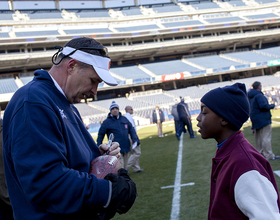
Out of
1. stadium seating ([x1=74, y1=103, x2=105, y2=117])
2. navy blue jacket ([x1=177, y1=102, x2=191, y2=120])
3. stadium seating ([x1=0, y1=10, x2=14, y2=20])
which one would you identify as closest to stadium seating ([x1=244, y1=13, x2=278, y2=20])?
stadium seating ([x1=74, y1=103, x2=105, y2=117])

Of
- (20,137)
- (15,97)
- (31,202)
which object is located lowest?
(31,202)

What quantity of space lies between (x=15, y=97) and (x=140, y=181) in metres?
5.18

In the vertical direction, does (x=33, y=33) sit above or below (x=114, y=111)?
above

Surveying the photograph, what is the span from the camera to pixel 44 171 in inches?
46.2

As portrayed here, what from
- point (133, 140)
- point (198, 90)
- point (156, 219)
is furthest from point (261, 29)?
A: point (156, 219)

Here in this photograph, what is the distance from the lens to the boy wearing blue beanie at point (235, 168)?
141 centimetres

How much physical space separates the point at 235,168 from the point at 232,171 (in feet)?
0.10

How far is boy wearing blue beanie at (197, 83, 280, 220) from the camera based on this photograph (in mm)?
1414

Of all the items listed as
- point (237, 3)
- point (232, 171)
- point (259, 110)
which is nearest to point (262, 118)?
point (259, 110)

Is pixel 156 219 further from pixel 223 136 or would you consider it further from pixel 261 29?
pixel 261 29

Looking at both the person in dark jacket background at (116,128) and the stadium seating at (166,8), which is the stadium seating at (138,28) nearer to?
the stadium seating at (166,8)

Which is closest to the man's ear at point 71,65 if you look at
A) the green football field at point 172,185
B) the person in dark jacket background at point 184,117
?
the green football field at point 172,185

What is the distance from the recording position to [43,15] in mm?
37625

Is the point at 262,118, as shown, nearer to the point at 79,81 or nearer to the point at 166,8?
the point at 79,81
